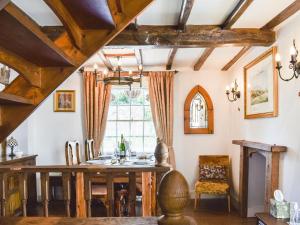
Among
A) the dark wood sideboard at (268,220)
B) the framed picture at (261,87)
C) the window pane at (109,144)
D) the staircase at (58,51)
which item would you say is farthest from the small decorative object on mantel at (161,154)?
the window pane at (109,144)

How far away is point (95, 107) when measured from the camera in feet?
19.7

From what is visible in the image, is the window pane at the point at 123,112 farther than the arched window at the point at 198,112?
Yes

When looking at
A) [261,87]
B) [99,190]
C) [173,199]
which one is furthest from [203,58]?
[173,199]

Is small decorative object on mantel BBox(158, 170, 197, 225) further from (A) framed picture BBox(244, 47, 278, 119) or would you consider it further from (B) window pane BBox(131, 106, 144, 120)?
(B) window pane BBox(131, 106, 144, 120)

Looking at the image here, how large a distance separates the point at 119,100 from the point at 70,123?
1075 millimetres

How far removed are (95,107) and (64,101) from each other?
652 mm

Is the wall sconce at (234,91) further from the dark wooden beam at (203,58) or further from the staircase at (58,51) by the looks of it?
the staircase at (58,51)

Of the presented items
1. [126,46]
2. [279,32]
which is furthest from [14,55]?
[279,32]

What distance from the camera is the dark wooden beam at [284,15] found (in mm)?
3016

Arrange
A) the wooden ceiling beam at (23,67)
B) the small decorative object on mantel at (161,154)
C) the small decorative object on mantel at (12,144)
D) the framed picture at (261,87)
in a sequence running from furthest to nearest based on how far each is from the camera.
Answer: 1. the small decorative object on mantel at (12,144)
2. the framed picture at (261,87)
3. the small decorative object on mantel at (161,154)
4. the wooden ceiling beam at (23,67)

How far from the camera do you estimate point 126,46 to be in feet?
12.2

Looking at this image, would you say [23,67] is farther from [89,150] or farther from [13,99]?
[89,150]

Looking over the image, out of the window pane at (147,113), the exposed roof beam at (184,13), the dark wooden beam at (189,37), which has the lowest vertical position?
the window pane at (147,113)

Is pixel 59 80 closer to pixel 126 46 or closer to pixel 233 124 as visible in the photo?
pixel 126 46
